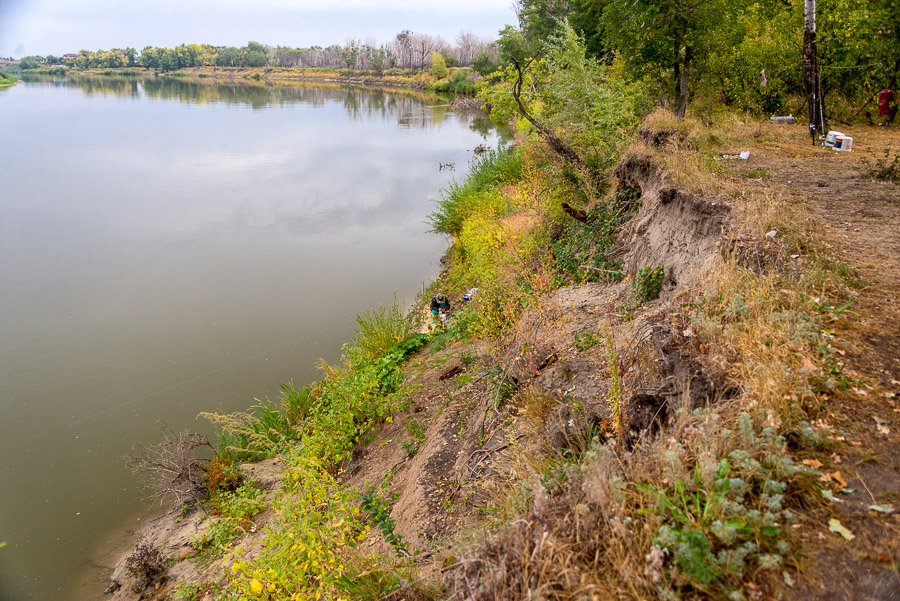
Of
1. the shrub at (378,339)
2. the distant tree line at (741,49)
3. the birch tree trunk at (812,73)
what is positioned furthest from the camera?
the distant tree line at (741,49)

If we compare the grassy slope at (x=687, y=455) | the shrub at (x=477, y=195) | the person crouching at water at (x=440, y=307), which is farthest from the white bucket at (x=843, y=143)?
the person crouching at water at (x=440, y=307)

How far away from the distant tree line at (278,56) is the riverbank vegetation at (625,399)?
9384cm

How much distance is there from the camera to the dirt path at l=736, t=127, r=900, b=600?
186 cm

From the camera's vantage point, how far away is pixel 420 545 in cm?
385

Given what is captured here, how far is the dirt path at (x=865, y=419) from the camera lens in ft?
6.09

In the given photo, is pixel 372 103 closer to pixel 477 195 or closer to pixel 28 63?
pixel 477 195

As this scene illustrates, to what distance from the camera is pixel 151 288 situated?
11430mm

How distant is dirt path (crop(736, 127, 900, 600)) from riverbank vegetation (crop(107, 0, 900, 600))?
0.5 inches

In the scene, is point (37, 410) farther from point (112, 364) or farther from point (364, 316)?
point (364, 316)

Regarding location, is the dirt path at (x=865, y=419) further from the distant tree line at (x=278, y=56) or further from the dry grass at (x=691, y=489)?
the distant tree line at (x=278, y=56)

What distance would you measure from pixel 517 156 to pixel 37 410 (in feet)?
40.8

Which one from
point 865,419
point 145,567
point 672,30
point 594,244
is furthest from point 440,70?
point 865,419

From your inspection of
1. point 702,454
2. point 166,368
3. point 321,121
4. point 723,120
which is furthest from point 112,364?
point 321,121

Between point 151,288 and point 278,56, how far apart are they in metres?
121
